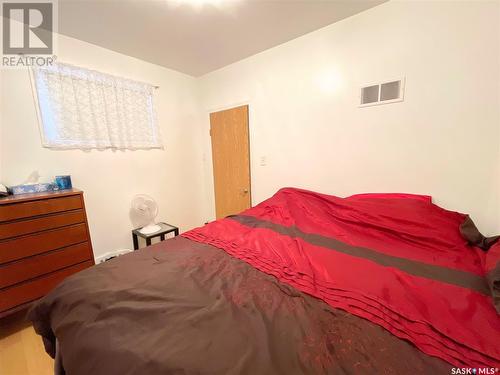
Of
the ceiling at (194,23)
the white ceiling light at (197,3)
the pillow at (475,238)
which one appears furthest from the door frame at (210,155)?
the pillow at (475,238)

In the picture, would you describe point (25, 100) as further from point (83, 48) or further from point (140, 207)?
point (140, 207)

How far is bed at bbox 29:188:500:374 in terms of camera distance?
0.69m

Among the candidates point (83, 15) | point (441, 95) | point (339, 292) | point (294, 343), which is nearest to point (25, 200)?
point (83, 15)

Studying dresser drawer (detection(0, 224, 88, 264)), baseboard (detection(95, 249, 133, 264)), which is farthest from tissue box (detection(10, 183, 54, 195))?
baseboard (detection(95, 249, 133, 264))

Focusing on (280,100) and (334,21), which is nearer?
(334,21)

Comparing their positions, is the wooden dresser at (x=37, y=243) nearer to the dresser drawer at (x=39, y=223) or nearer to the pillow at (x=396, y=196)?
the dresser drawer at (x=39, y=223)

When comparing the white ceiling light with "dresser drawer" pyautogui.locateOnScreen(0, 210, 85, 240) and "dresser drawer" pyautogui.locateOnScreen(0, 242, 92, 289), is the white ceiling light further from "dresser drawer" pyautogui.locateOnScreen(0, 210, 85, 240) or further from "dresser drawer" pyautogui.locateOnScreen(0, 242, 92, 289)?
"dresser drawer" pyautogui.locateOnScreen(0, 242, 92, 289)

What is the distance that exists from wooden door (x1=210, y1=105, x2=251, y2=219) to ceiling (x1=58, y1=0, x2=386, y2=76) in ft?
2.68

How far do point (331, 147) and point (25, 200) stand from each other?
8.87ft

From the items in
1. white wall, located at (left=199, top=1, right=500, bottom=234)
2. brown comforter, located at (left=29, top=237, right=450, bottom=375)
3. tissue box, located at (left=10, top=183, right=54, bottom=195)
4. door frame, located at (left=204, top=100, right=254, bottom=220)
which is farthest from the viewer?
door frame, located at (left=204, top=100, right=254, bottom=220)

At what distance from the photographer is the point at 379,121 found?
193 centimetres

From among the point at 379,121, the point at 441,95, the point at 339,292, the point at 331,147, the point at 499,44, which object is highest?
the point at 499,44

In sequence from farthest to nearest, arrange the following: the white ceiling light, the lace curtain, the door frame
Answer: the door frame → the lace curtain → the white ceiling light

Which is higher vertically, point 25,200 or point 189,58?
point 189,58
